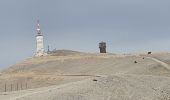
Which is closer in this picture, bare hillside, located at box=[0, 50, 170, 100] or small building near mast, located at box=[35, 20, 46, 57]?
bare hillside, located at box=[0, 50, 170, 100]

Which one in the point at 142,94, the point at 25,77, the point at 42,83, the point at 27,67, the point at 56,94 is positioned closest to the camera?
the point at 56,94

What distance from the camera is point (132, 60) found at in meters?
65.4

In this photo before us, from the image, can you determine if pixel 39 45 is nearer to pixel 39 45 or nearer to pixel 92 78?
pixel 39 45

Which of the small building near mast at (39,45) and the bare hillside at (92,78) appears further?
the small building near mast at (39,45)

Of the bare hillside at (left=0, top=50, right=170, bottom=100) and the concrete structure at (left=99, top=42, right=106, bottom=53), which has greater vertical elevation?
the concrete structure at (left=99, top=42, right=106, bottom=53)

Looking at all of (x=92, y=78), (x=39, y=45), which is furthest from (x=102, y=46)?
(x=92, y=78)

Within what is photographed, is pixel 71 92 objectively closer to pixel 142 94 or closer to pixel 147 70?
pixel 142 94

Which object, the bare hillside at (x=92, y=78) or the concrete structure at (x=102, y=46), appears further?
the concrete structure at (x=102, y=46)

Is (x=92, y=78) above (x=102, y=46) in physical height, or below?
below

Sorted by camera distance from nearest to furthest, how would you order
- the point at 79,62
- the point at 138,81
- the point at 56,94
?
the point at 56,94 → the point at 138,81 → the point at 79,62

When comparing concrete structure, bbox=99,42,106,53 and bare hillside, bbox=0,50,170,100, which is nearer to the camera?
bare hillside, bbox=0,50,170,100

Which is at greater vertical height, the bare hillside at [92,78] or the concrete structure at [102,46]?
the concrete structure at [102,46]

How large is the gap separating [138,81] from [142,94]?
391 centimetres

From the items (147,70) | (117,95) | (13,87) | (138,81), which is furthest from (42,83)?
(117,95)
